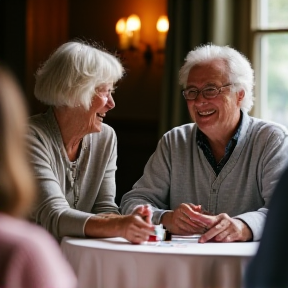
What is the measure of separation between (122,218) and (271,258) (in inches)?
44.9

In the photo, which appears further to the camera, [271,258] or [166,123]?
[166,123]

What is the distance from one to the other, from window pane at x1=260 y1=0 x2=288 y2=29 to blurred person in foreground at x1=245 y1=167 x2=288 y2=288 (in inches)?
159

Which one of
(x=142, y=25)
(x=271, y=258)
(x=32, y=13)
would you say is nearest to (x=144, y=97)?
(x=142, y=25)

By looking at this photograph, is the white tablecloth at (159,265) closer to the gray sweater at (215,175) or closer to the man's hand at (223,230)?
the man's hand at (223,230)

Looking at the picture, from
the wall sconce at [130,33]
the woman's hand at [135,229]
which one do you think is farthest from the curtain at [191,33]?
the woman's hand at [135,229]

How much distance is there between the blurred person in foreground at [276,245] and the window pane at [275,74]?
392 centimetres

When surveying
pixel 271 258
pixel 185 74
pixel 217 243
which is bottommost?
pixel 217 243

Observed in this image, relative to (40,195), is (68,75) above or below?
above

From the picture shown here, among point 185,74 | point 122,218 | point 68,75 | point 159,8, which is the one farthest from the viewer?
point 159,8

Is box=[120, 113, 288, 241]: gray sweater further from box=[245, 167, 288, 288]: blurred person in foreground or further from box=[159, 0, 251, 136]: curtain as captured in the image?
box=[159, 0, 251, 136]: curtain

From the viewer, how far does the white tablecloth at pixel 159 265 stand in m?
2.53

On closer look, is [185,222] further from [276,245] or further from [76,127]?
[276,245]

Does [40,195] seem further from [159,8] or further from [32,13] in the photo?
[32,13]

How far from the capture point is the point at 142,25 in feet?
21.8
